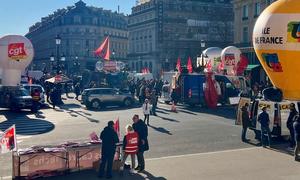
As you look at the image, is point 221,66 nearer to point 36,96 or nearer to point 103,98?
point 103,98

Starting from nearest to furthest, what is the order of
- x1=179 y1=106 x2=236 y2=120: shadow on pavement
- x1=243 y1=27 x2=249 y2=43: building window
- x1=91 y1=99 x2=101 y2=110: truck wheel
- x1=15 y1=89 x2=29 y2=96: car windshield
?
x1=179 y1=106 x2=236 y2=120: shadow on pavement < x1=15 y1=89 x2=29 y2=96: car windshield < x1=91 y1=99 x2=101 y2=110: truck wheel < x1=243 y1=27 x2=249 y2=43: building window

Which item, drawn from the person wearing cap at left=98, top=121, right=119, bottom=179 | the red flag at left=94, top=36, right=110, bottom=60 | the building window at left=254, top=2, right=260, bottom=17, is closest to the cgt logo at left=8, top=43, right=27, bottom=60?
the red flag at left=94, top=36, right=110, bottom=60

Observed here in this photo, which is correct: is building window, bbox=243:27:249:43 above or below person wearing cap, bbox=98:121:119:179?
above

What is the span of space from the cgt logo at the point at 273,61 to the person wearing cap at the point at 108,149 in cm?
495

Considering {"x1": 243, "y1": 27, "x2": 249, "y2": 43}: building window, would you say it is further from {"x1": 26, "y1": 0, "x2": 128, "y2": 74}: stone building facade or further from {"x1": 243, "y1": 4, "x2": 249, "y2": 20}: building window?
{"x1": 26, "y1": 0, "x2": 128, "y2": 74}: stone building facade

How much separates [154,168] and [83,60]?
368 feet

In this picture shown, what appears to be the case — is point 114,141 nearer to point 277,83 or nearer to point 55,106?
point 277,83

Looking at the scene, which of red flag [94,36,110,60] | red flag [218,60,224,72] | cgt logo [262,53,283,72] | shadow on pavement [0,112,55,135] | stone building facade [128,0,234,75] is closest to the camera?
cgt logo [262,53,283,72]

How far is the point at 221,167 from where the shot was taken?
13.6 meters

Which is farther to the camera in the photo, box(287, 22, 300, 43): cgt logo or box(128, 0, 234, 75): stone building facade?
box(128, 0, 234, 75): stone building facade

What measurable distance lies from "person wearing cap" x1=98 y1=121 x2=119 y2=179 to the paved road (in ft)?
10.0

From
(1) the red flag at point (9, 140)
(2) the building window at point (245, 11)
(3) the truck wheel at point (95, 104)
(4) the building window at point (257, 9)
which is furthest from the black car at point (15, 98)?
(2) the building window at point (245, 11)

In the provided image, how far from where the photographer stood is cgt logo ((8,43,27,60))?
29.2 meters

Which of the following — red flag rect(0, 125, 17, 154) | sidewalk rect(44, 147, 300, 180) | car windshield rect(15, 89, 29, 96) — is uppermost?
car windshield rect(15, 89, 29, 96)
